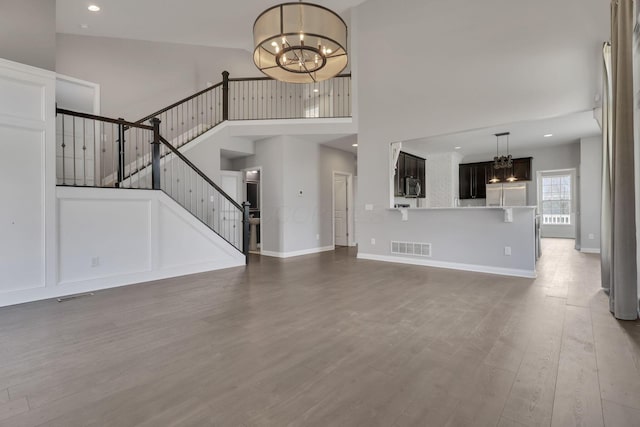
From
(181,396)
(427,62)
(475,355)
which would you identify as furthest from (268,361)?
(427,62)

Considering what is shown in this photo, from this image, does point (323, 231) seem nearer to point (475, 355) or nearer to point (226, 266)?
point (226, 266)

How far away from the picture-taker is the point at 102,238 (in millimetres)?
4168

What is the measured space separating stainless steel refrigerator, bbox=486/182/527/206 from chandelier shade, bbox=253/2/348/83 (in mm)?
6924

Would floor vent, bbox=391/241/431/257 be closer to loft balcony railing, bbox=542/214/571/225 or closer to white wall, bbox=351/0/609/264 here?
white wall, bbox=351/0/609/264

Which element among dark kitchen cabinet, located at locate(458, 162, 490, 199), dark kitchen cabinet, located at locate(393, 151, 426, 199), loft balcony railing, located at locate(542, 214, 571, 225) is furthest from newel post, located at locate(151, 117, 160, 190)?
loft balcony railing, located at locate(542, 214, 571, 225)

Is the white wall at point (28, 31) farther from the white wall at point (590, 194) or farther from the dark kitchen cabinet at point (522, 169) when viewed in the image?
the white wall at point (590, 194)

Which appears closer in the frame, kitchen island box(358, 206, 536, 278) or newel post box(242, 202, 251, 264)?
kitchen island box(358, 206, 536, 278)

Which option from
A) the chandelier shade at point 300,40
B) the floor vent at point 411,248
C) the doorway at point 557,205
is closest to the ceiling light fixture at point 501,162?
the doorway at point 557,205

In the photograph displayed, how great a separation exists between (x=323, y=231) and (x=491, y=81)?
497 centimetres

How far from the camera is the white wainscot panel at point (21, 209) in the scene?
11.2 feet

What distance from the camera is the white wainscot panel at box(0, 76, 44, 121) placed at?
135 inches

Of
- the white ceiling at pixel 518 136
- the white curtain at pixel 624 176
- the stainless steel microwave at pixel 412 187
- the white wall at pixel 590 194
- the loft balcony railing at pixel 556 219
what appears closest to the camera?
the white curtain at pixel 624 176

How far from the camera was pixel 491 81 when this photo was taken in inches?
197

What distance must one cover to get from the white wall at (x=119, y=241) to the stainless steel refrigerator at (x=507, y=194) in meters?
7.75
